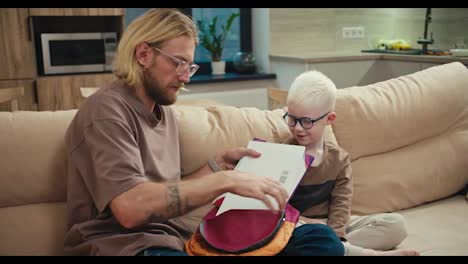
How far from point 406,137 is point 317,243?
2.92 ft

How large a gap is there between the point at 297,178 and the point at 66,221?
0.72 metres

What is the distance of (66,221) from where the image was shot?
156 cm

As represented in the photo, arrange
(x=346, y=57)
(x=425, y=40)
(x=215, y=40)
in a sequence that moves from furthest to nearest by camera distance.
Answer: (x=215, y=40), (x=346, y=57), (x=425, y=40)

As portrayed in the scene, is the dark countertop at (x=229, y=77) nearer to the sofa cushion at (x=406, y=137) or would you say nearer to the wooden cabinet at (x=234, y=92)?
the wooden cabinet at (x=234, y=92)

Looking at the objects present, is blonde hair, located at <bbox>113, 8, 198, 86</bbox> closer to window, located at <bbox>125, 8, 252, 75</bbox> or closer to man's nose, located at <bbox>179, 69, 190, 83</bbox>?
man's nose, located at <bbox>179, 69, 190, 83</bbox>

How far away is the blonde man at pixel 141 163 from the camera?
1.26 meters

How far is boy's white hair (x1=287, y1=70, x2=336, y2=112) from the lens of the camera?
170 cm

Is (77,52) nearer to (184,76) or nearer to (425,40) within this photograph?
(184,76)

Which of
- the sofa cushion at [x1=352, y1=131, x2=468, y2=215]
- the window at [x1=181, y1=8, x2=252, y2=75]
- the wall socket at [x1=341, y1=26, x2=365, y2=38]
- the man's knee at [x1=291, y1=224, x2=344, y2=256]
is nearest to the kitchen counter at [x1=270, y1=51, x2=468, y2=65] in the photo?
the wall socket at [x1=341, y1=26, x2=365, y2=38]

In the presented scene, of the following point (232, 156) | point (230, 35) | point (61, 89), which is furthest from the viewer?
point (230, 35)

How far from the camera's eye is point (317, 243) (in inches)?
55.7

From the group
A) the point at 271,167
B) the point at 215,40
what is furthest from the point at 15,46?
the point at 271,167

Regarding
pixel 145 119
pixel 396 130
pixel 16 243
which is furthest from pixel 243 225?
pixel 396 130
